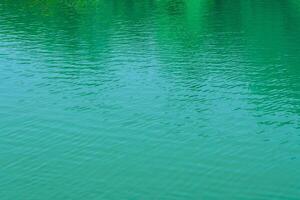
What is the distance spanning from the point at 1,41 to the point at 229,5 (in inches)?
1147

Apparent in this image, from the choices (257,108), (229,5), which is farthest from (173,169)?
(229,5)

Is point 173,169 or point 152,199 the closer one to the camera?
point 152,199

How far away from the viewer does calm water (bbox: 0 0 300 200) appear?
862 inches

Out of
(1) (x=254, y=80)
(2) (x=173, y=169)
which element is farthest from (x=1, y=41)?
(2) (x=173, y=169)

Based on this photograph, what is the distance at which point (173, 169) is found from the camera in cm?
2294

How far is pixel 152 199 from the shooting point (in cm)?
2042

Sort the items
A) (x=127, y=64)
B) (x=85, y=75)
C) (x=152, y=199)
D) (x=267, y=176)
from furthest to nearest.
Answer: (x=127, y=64) < (x=85, y=75) < (x=267, y=176) < (x=152, y=199)

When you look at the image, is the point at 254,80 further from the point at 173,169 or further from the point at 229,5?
the point at 229,5

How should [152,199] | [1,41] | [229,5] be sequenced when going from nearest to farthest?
[152,199], [1,41], [229,5]

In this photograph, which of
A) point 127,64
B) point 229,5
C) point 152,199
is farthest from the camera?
point 229,5

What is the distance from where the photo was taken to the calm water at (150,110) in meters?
21.9

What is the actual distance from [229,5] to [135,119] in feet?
Result: 135

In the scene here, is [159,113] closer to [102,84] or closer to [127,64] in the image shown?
[102,84]

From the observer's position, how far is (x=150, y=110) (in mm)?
30281
